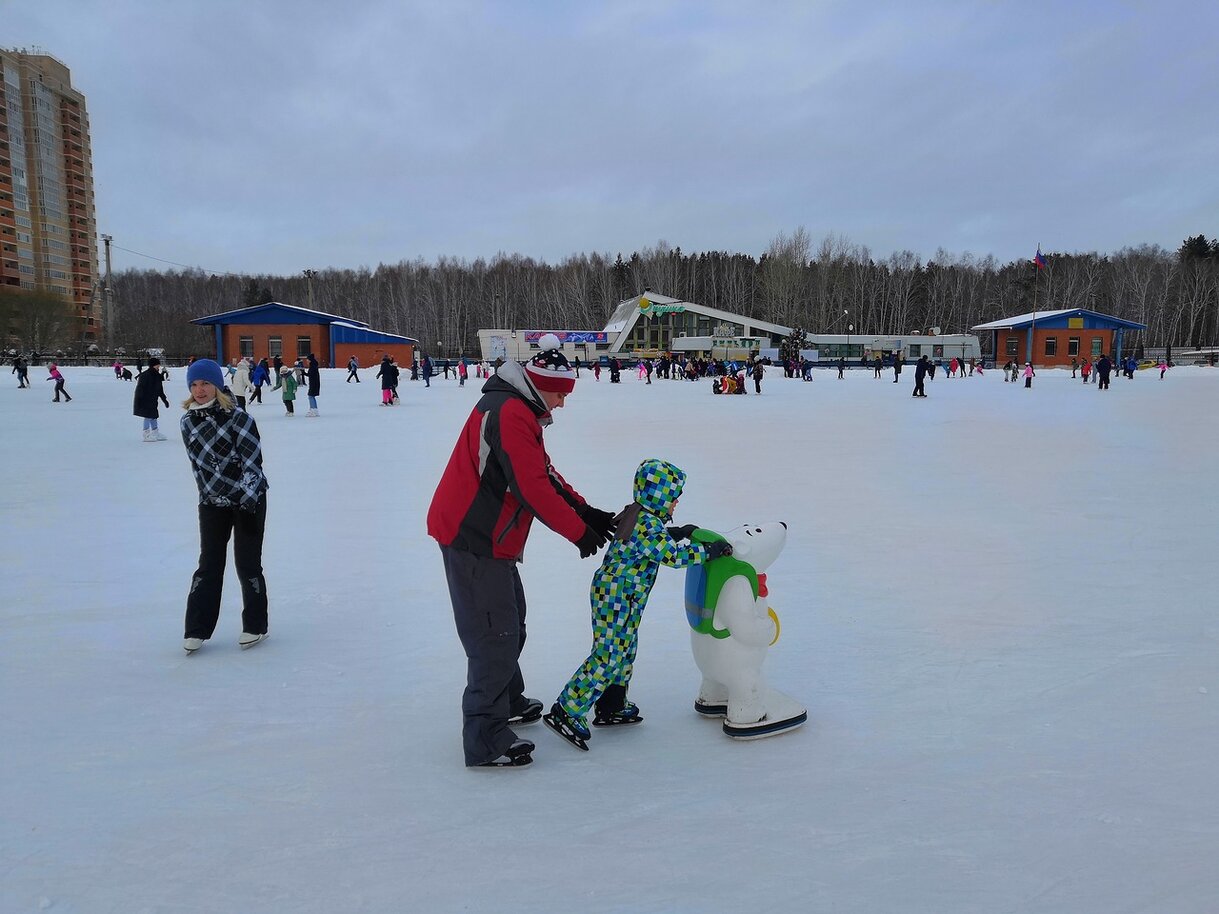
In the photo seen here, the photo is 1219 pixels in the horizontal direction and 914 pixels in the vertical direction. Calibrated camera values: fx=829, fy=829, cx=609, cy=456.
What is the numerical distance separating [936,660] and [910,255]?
300 ft

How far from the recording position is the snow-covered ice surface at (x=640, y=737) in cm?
208

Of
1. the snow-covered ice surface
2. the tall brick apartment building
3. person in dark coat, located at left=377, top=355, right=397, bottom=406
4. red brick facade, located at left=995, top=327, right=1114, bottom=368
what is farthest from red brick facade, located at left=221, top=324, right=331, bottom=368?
red brick facade, located at left=995, top=327, right=1114, bottom=368

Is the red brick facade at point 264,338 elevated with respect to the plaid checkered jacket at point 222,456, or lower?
elevated

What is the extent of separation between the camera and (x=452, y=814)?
2383 mm

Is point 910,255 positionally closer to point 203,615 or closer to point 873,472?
point 873,472

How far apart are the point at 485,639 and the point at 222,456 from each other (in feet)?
5.58

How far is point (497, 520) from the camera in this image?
2.56m

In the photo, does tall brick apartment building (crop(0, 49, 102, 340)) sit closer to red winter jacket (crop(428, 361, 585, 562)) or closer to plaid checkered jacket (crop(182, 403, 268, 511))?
plaid checkered jacket (crop(182, 403, 268, 511))

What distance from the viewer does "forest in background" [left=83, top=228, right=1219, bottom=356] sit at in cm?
7188

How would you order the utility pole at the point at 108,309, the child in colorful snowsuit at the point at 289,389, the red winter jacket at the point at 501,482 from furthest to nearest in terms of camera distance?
the utility pole at the point at 108,309 < the child in colorful snowsuit at the point at 289,389 < the red winter jacket at the point at 501,482

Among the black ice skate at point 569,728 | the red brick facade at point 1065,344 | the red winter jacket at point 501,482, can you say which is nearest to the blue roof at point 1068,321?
the red brick facade at point 1065,344

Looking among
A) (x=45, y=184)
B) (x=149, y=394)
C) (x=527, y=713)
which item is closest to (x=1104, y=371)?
(x=149, y=394)

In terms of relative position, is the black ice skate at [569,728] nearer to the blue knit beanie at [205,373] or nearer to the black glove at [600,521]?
the black glove at [600,521]

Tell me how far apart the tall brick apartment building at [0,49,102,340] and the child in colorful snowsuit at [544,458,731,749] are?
256 feet
